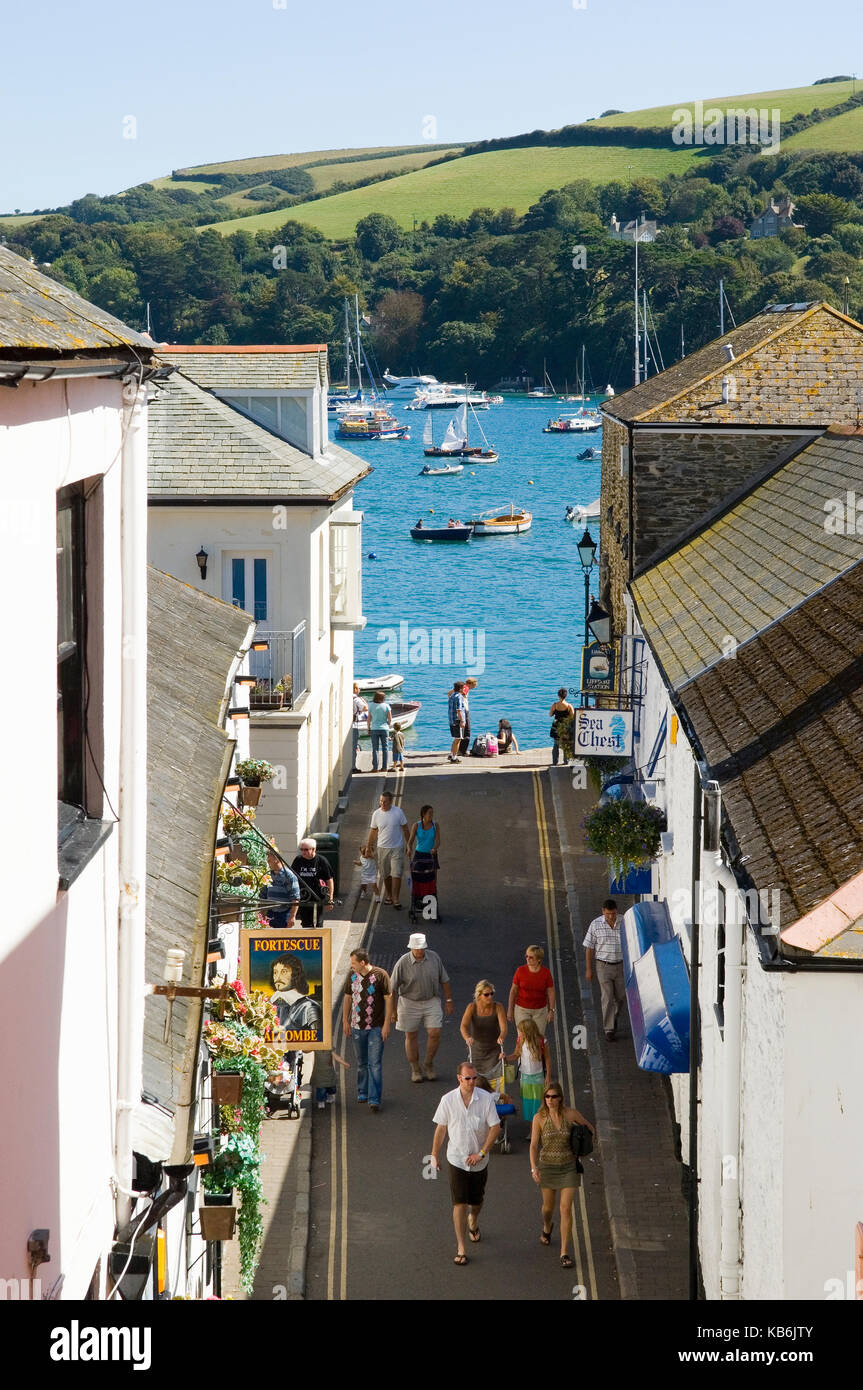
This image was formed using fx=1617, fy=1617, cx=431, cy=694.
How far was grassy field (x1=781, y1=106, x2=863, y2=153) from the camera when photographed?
171m

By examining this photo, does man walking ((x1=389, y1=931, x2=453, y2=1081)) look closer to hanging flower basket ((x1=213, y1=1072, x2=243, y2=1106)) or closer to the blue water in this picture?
hanging flower basket ((x1=213, y1=1072, x2=243, y2=1106))

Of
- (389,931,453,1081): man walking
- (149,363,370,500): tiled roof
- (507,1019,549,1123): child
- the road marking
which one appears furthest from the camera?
(149,363,370,500): tiled roof

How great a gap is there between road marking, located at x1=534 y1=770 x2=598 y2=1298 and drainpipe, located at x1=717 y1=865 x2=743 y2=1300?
3.24m

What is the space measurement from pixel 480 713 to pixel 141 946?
177 ft

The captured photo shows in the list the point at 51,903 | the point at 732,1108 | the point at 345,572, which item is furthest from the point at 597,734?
the point at 51,903

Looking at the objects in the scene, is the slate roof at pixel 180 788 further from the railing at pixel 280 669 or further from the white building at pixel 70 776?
the railing at pixel 280 669

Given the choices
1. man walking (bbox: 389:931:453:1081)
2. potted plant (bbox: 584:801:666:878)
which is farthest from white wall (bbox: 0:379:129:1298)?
potted plant (bbox: 584:801:666:878)

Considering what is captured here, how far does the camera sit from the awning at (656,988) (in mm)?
12102

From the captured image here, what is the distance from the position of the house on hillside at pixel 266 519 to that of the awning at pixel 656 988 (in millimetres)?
9729

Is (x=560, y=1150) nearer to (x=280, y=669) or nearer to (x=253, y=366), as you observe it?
(x=280, y=669)

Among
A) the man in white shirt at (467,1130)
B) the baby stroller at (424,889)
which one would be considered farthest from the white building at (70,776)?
the baby stroller at (424,889)

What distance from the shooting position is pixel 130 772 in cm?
643

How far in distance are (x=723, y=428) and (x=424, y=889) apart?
753cm
